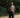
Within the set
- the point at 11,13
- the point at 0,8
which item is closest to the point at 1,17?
the point at 0,8

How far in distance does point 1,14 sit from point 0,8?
0.36m

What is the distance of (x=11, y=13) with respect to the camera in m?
2.12

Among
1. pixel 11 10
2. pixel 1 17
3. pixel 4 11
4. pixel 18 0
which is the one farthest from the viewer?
pixel 18 0

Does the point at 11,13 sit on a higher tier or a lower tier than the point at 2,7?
lower

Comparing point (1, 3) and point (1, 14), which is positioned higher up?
point (1, 3)

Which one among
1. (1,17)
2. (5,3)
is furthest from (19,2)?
(1,17)

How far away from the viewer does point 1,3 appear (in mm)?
3113

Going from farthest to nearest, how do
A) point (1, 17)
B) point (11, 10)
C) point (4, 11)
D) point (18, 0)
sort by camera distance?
point (18, 0) → point (4, 11) → point (1, 17) → point (11, 10)

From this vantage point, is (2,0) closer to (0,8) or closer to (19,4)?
(0,8)

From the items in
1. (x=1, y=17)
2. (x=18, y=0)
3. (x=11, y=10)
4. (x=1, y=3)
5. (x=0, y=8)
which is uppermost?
(x=18, y=0)

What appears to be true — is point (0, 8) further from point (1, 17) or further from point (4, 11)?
point (1, 17)

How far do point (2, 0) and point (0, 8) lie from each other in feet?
1.56

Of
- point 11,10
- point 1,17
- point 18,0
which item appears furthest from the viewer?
point 18,0

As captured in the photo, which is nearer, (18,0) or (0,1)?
(0,1)
